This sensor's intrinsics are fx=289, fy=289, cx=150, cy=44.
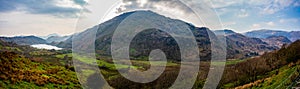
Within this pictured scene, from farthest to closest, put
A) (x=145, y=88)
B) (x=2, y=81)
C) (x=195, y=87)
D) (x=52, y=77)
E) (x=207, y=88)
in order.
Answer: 1. (x=145, y=88)
2. (x=195, y=87)
3. (x=207, y=88)
4. (x=52, y=77)
5. (x=2, y=81)

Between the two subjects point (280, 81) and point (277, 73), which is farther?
point (277, 73)

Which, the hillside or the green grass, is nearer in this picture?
the green grass

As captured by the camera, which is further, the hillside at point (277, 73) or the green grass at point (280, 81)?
the hillside at point (277, 73)

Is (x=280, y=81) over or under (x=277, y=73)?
over

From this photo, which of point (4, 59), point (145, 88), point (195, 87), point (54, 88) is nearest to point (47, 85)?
point (54, 88)

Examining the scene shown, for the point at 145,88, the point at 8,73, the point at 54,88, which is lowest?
the point at 145,88

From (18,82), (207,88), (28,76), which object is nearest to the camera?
(18,82)

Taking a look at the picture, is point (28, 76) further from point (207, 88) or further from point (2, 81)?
point (207, 88)

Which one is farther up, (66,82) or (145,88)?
(66,82)

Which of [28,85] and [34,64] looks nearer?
[28,85]

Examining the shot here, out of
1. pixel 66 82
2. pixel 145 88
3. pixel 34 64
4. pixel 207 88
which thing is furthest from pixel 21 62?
pixel 145 88
